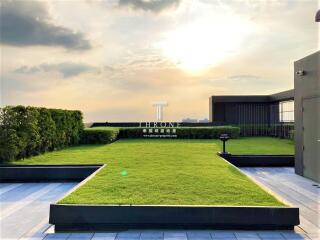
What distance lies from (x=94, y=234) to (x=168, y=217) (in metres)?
1.17

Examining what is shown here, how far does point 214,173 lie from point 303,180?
3269 millimetres

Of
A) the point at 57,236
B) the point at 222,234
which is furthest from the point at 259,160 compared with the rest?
the point at 57,236

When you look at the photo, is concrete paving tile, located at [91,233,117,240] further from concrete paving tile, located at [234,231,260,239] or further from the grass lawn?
concrete paving tile, located at [234,231,260,239]

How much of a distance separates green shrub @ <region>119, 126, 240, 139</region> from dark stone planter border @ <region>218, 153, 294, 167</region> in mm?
9652

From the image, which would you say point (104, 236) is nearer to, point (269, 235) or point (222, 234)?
point (222, 234)

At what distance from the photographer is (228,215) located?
5.08 metres

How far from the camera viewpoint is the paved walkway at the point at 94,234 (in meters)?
4.86

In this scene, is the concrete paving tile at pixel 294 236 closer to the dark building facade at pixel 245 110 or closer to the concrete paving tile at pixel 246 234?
the concrete paving tile at pixel 246 234

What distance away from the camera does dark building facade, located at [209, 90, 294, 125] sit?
25953 mm

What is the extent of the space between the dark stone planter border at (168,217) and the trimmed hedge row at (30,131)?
7014 millimetres

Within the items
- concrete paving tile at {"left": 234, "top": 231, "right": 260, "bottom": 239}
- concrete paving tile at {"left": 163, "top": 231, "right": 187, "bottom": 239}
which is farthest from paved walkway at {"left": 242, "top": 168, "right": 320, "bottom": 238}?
concrete paving tile at {"left": 163, "top": 231, "right": 187, "bottom": 239}

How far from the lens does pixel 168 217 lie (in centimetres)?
510

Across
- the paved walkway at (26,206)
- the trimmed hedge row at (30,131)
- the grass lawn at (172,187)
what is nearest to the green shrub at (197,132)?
the trimmed hedge row at (30,131)

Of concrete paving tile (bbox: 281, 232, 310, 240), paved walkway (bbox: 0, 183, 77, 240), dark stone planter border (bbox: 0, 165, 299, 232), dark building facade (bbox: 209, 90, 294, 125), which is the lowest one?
paved walkway (bbox: 0, 183, 77, 240)
